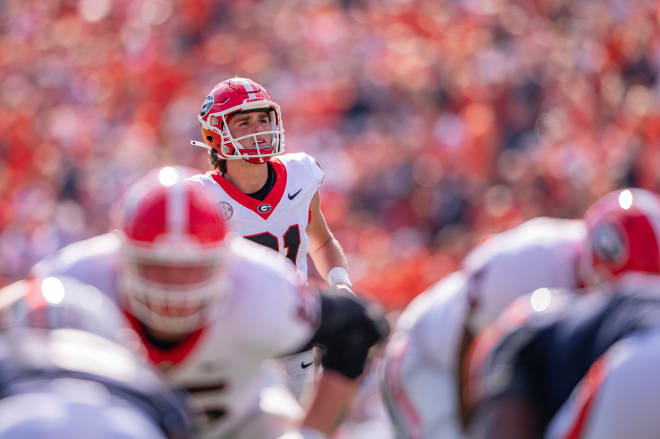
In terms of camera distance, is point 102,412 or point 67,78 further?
point 67,78

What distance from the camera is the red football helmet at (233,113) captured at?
452 cm

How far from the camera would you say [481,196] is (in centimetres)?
868

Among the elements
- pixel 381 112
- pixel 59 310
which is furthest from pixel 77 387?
pixel 381 112

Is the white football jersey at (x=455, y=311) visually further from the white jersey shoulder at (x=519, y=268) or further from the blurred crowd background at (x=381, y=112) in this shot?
the blurred crowd background at (x=381, y=112)

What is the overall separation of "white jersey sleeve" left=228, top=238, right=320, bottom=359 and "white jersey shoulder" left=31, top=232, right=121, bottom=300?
0.30m

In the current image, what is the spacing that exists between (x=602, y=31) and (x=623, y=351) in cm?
838

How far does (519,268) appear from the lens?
3.35 metres

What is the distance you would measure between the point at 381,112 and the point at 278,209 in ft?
19.2

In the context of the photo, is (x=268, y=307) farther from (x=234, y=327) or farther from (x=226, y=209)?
(x=226, y=209)

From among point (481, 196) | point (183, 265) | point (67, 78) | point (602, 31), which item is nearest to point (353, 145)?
point (481, 196)

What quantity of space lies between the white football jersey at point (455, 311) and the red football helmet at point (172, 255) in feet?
3.42

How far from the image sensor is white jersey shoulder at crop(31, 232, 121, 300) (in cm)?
281

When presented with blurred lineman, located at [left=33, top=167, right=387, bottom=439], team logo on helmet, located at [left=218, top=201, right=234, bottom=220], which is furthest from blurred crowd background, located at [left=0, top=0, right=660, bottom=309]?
blurred lineman, located at [left=33, top=167, right=387, bottom=439]

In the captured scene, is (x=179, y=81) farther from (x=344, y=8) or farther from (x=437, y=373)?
(x=437, y=373)
